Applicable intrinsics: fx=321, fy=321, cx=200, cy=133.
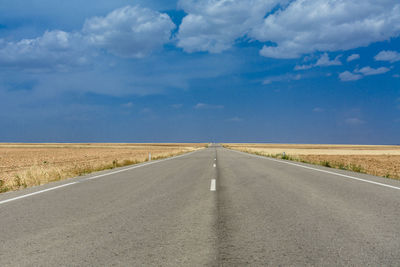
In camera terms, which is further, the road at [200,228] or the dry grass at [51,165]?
the dry grass at [51,165]

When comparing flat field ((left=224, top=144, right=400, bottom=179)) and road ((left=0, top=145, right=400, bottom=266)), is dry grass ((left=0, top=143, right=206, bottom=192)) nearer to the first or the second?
road ((left=0, top=145, right=400, bottom=266))

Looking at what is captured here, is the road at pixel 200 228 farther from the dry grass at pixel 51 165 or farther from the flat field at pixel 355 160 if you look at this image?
the flat field at pixel 355 160

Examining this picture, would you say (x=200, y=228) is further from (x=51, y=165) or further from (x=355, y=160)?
(x=355, y=160)

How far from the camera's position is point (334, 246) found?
13.0 ft

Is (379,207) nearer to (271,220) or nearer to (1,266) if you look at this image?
(271,220)

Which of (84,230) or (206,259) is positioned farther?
(84,230)

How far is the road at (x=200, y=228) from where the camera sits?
361 cm

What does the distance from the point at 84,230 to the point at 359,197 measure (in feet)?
19.8

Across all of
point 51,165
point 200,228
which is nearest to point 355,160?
point 51,165

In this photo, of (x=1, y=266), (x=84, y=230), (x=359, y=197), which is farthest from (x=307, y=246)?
(x=359, y=197)

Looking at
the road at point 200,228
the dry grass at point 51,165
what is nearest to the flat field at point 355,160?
the road at point 200,228

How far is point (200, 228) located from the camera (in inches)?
190

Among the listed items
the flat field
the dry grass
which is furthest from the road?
the flat field

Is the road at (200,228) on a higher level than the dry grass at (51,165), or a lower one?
higher
